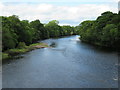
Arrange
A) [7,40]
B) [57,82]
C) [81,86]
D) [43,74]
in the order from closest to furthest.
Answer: [81,86] → [57,82] → [43,74] → [7,40]

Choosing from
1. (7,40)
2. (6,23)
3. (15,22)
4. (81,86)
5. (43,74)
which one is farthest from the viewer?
(15,22)

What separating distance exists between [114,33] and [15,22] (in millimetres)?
33464

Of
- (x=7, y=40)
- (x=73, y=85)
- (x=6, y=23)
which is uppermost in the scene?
(x=6, y=23)

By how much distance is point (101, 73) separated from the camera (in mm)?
22812

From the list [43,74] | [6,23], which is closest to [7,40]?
[6,23]

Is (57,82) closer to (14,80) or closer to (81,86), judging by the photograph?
(81,86)

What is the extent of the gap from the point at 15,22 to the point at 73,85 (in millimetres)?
36600

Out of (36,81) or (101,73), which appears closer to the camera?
(36,81)

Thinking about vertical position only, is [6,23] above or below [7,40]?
above

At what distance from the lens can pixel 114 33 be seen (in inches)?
1729

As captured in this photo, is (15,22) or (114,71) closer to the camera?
(114,71)

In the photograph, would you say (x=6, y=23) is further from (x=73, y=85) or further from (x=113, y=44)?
(x=113, y=44)

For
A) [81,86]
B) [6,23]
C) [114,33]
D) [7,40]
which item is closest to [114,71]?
[81,86]

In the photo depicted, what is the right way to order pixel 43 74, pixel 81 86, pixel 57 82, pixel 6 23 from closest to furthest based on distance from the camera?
pixel 81 86, pixel 57 82, pixel 43 74, pixel 6 23
